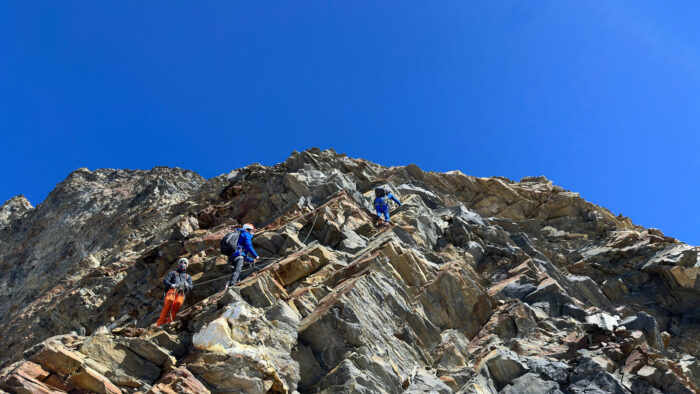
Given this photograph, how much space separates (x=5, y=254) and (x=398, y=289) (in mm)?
61805

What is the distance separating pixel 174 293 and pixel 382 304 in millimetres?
6686

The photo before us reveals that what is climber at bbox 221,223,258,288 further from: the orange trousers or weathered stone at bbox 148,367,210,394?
weathered stone at bbox 148,367,210,394

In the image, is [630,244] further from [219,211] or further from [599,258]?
[219,211]

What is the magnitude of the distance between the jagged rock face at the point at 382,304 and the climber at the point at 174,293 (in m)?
1.26

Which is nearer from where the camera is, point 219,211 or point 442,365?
point 442,365

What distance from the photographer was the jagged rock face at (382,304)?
1306cm

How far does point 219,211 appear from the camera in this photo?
32562mm

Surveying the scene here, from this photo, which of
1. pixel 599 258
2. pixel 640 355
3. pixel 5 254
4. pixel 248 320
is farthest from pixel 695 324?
pixel 5 254

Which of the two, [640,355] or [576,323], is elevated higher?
[576,323]

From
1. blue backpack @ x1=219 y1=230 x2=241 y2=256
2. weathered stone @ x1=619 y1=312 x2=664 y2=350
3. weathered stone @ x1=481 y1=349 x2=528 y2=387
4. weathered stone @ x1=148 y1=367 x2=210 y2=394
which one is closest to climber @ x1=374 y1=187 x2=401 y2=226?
blue backpack @ x1=219 y1=230 x2=241 y2=256

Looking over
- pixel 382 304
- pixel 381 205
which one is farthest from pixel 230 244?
pixel 381 205

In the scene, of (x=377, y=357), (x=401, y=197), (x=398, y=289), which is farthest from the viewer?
(x=401, y=197)

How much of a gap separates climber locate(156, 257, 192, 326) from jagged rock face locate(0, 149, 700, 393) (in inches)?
49.6

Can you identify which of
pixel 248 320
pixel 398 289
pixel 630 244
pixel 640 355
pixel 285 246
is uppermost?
pixel 630 244
